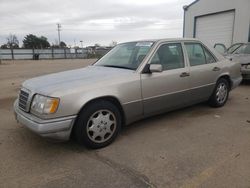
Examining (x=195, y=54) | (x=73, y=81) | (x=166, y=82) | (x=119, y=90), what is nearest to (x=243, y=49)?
(x=195, y=54)

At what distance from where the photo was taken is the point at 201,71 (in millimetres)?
4781

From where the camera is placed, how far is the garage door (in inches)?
552

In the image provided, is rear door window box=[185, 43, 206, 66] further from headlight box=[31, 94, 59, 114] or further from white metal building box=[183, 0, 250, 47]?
white metal building box=[183, 0, 250, 47]

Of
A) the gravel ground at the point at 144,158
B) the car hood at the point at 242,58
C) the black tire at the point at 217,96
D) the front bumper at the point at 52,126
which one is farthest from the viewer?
the car hood at the point at 242,58

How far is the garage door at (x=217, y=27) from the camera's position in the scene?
1402 centimetres

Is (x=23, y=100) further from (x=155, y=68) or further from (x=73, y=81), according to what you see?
(x=155, y=68)

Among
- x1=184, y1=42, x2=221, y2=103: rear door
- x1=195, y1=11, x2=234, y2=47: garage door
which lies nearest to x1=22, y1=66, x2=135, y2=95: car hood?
x1=184, y1=42, x2=221, y2=103: rear door

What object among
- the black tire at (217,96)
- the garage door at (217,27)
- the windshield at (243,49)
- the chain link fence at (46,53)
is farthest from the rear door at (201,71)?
the chain link fence at (46,53)

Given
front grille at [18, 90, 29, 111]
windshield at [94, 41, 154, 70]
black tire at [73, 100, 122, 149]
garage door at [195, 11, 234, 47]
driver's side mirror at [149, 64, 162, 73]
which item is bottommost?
black tire at [73, 100, 122, 149]

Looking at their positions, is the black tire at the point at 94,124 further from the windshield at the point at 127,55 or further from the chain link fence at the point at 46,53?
the chain link fence at the point at 46,53

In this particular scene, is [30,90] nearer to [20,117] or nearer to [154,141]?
[20,117]

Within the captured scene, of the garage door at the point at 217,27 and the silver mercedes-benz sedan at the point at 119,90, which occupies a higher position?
the garage door at the point at 217,27

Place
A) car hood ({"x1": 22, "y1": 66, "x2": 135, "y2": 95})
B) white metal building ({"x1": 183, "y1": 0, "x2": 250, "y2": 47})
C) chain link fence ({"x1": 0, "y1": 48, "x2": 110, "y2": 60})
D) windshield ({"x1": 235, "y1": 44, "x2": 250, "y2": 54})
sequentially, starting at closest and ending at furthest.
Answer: car hood ({"x1": 22, "y1": 66, "x2": 135, "y2": 95}) < windshield ({"x1": 235, "y1": 44, "x2": 250, "y2": 54}) < white metal building ({"x1": 183, "y1": 0, "x2": 250, "y2": 47}) < chain link fence ({"x1": 0, "y1": 48, "x2": 110, "y2": 60})

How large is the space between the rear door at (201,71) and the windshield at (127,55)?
0.90 meters
